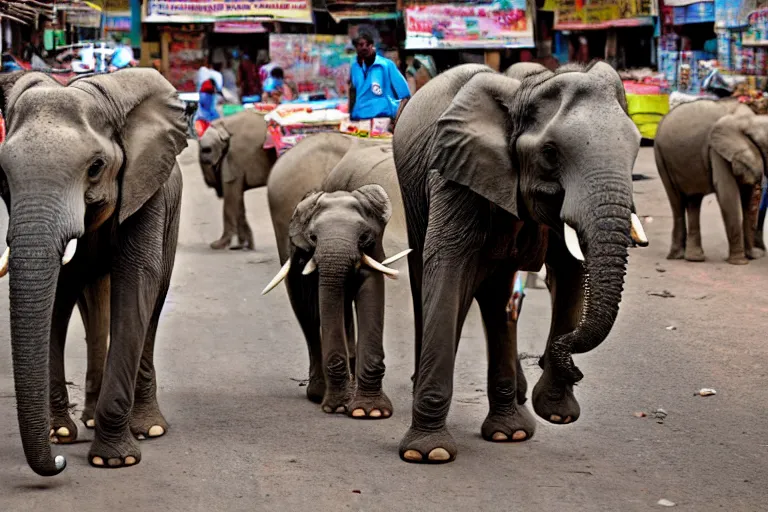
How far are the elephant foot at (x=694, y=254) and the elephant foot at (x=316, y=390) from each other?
22.8 ft

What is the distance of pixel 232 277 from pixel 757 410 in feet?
21.6

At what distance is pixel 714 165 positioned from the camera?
14.3 meters

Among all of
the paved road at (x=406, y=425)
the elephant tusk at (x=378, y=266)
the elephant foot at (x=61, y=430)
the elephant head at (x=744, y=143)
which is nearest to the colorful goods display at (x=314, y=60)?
the elephant head at (x=744, y=143)

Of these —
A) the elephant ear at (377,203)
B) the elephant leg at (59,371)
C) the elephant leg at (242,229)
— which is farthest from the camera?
the elephant leg at (242,229)

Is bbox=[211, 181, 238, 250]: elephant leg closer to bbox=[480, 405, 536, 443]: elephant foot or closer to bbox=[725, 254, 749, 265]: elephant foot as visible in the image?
bbox=[725, 254, 749, 265]: elephant foot

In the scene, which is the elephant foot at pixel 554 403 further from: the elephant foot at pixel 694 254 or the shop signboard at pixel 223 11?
the shop signboard at pixel 223 11

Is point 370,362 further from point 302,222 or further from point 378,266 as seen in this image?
point 302,222

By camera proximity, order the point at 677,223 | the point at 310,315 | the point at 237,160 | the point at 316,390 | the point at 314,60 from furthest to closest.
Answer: the point at 314,60 → the point at 237,160 → the point at 677,223 → the point at 310,315 → the point at 316,390

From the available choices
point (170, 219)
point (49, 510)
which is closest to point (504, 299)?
point (170, 219)

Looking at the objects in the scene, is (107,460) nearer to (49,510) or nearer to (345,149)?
(49,510)

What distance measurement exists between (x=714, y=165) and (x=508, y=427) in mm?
7935

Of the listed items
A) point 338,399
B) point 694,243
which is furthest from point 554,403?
point 694,243

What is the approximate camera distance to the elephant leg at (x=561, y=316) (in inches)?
267

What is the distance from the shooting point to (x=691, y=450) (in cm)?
693
